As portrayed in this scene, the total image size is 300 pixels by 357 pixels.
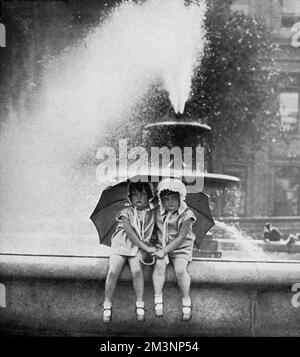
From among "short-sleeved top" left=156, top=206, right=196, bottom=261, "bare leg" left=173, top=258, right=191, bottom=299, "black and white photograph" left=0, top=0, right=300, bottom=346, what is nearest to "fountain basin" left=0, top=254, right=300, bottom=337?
"bare leg" left=173, top=258, right=191, bottom=299

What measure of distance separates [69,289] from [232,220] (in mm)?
15514

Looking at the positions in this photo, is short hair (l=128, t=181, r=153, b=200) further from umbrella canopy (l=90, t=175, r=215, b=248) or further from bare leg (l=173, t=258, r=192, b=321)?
bare leg (l=173, t=258, r=192, b=321)

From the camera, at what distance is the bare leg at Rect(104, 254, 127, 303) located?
4004 mm

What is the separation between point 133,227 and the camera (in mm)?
4242

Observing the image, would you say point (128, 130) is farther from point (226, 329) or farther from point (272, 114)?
point (226, 329)

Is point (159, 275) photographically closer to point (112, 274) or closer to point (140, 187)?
point (112, 274)

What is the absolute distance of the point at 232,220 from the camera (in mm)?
19297

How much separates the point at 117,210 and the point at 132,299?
838 millimetres

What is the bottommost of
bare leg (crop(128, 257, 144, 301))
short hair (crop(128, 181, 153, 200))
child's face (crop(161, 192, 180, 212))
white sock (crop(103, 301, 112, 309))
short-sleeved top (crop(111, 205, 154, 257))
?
white sock (crop(103, 301, 112, 309))

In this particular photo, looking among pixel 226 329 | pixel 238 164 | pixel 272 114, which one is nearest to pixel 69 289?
pixel 226 329

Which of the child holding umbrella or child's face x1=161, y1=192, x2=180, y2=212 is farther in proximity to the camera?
child's face x1=161, y1=192, x2=180, y2=212

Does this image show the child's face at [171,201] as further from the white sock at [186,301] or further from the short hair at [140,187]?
the white sock at [186,301]

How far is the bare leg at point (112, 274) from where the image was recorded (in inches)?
158

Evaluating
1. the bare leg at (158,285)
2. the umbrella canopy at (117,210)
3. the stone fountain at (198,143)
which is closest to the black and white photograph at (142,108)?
the stone fountain at (198,143)
